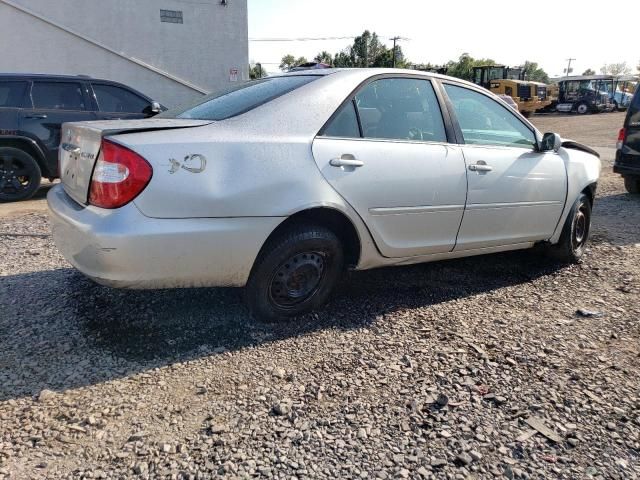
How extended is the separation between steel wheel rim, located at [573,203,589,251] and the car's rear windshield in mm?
2886

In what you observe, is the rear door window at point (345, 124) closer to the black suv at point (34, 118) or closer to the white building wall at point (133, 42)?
the black suv at point (34, 118)

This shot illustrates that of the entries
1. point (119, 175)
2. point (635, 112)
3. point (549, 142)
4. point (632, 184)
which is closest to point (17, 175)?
point (119, 175)

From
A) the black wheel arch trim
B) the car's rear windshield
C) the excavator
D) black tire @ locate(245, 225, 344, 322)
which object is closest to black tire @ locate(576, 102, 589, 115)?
the excavator

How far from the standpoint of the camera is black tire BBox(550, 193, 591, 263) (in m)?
4.58

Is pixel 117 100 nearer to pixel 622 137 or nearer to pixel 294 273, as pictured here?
pixel 294 273

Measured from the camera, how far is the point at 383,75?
350 centimetres

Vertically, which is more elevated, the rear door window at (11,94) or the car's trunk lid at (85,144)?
the rear door window at (11,94)

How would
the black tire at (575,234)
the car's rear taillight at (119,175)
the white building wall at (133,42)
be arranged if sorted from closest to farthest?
1. the car's rear taillight at (119,175)
2. the black tire at (575,234)
3. the white building wall at (133,42)

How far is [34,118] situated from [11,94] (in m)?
0.43

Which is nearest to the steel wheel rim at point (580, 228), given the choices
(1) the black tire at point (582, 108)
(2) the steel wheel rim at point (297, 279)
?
(2) the steel wheel rim at point (297, 279)

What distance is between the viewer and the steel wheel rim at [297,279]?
318 cm

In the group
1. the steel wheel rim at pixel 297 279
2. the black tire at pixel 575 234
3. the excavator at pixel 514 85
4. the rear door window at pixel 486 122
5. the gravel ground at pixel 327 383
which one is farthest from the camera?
the excavator at pixel 514 85

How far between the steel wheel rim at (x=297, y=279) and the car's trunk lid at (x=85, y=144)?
0.99m

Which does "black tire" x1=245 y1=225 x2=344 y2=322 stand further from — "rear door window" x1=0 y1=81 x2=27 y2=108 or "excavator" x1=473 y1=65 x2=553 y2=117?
"excavator" x1=473 y1=65 x2=553 y2=117
